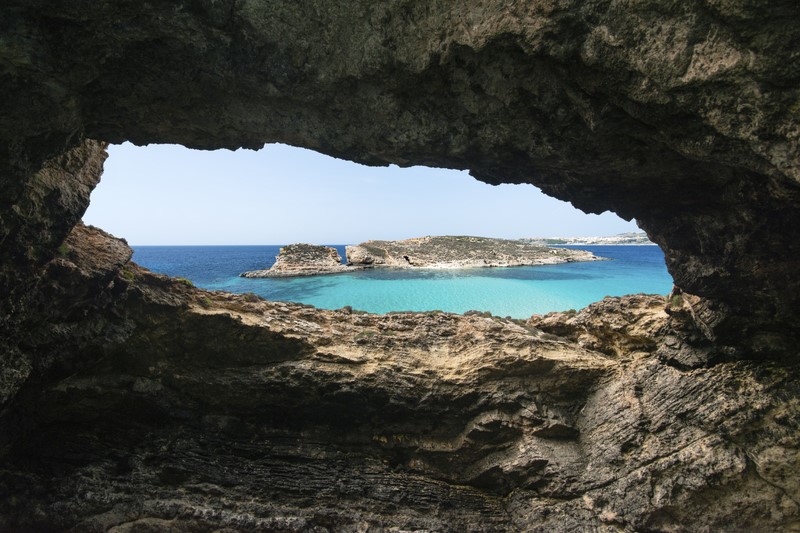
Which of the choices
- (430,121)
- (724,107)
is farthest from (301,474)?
(724,107)

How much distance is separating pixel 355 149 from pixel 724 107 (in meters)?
6.04

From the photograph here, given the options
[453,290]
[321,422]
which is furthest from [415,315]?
[453,290]

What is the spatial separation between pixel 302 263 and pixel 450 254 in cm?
2758

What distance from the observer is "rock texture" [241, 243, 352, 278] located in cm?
5378

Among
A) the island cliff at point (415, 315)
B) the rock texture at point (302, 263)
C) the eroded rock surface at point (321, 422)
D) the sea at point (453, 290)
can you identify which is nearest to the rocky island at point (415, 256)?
the rock texture at point (302, 263)

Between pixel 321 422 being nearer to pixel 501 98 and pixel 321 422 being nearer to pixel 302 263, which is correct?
pixel 501 98

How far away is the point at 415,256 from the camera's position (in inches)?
2657

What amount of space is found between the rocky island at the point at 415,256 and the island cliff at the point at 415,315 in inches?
1718

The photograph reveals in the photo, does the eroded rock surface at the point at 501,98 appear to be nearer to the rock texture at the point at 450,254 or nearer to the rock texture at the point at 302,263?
the rock texture at the point at 302,263

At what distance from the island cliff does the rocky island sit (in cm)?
4364

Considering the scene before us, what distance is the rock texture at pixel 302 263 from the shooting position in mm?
53781

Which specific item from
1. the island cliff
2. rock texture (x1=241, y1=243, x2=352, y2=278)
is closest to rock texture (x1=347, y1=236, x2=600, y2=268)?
rock texture (x1=241, y1=243, x2=352, y2=278)

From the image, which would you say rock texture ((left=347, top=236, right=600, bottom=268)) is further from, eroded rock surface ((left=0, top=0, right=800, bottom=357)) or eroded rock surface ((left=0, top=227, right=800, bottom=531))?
eroded rock surface ((left=0, top=0, right=800, bottom=357))

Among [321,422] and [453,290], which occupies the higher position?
[453,290]
